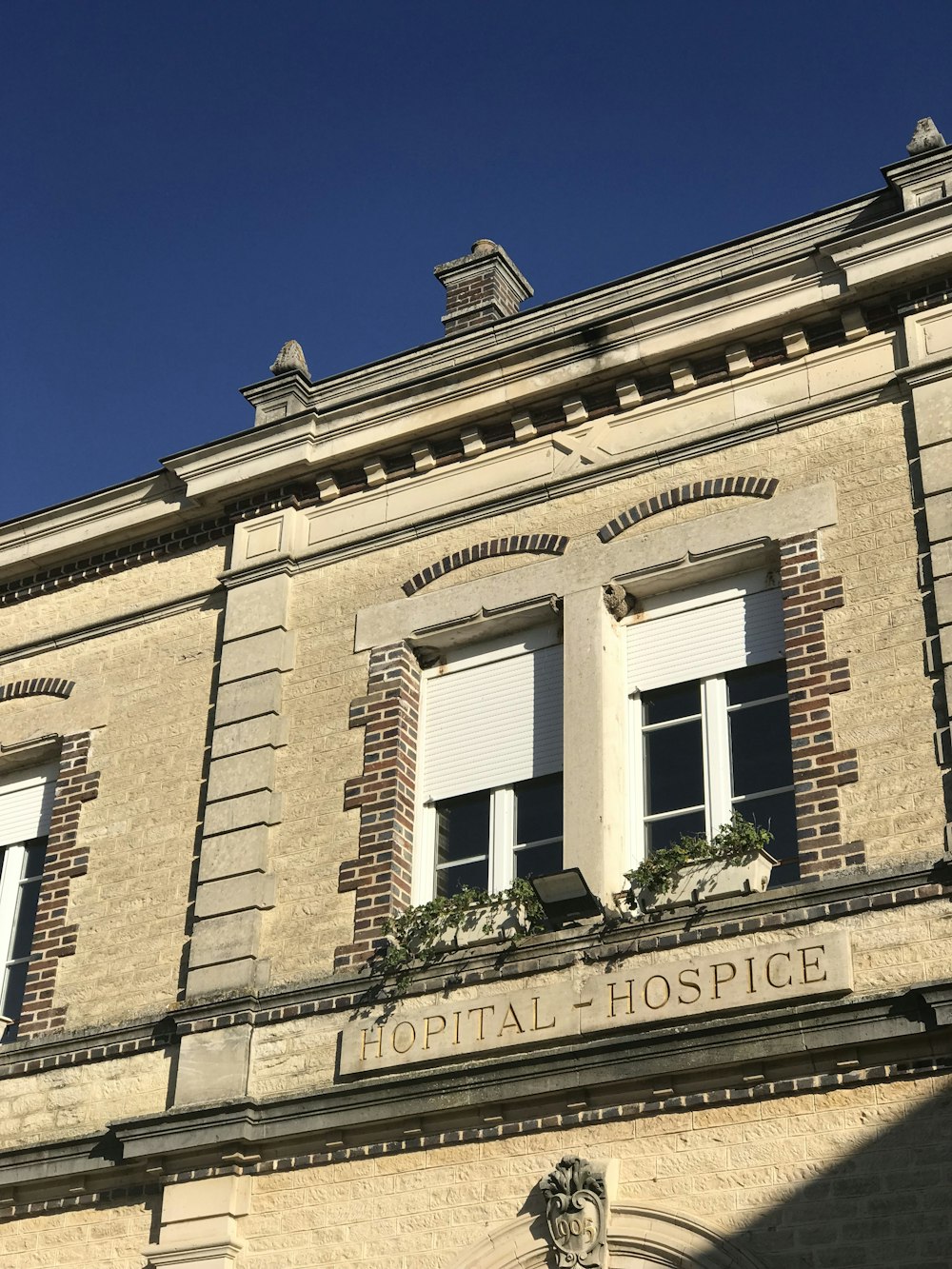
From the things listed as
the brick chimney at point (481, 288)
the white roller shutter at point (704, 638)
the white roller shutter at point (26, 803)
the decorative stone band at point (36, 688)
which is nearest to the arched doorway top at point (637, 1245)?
the white roller shutter at point (704, 638)

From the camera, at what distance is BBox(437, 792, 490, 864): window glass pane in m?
11.6

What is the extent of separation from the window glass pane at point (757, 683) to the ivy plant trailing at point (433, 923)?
175 centimetres

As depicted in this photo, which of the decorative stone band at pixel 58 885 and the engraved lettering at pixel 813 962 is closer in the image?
the engraved lettering at pixel 813 962

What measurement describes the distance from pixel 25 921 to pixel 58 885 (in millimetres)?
569

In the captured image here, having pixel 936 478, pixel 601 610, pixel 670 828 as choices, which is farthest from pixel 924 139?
pixel 670 828

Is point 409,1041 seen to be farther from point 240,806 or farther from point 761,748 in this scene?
point 761,748

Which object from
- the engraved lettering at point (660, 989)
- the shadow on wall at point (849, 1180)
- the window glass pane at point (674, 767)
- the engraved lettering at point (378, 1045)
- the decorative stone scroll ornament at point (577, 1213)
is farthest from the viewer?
the window glass pane at point (674, 767)

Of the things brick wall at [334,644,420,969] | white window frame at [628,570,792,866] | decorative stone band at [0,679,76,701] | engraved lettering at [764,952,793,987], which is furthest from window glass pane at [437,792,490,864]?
decorative stone band at [0,679,76,701]

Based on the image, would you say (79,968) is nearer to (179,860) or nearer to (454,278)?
(179,860)

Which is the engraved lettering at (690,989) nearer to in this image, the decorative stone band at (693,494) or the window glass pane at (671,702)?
the window glass pane at (671,702)

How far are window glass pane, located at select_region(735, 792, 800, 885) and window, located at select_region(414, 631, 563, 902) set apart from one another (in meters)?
1.28

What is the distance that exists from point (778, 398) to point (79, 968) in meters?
5.99

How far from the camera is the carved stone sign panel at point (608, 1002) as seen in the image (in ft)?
31.5

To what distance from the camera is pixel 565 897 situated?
10453mm
